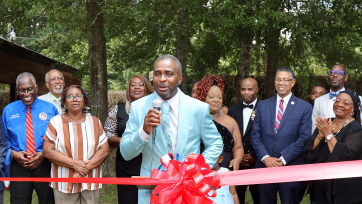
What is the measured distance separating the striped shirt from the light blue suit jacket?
144cm

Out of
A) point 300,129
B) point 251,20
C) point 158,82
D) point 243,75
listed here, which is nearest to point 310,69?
point 243,75

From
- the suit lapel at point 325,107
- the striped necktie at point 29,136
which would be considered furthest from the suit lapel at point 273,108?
the striped necktie at point 29,136

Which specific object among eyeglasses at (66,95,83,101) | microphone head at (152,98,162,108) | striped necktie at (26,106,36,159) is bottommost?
striped necktie at (26,106,36,159)

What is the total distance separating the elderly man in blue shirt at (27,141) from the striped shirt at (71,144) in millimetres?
347

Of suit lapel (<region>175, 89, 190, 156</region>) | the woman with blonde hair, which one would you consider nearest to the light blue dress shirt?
the woman with blonde hair

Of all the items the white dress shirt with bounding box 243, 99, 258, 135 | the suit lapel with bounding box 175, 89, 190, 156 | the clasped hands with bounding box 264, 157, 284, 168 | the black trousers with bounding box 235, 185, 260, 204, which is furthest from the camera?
the white dress shirt with bounding box 243, 99, 258, 135

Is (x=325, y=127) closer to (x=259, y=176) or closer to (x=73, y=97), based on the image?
(x=259, y=176)

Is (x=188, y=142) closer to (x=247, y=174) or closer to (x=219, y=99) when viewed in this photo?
(x=247, y=174)

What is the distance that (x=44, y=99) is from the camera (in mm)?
5574

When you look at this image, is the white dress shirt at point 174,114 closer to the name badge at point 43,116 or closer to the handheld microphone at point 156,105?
the handheld microphone at point 156,105

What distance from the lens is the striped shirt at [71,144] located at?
173 inches

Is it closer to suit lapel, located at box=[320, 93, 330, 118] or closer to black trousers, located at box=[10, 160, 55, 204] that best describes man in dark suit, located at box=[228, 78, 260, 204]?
suit lapel, located at box=[320, 93, 330, 118]

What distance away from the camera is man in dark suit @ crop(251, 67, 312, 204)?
479 centimetres

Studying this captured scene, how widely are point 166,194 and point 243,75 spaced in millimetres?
8446
